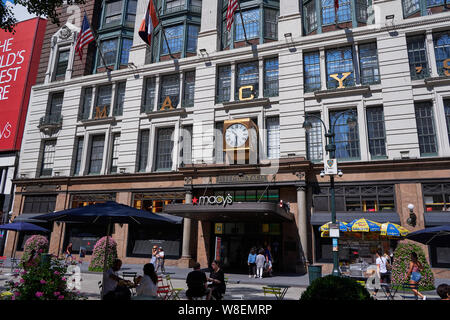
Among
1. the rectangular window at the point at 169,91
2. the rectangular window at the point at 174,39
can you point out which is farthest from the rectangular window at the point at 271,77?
the rectangular window at the point at 174,39

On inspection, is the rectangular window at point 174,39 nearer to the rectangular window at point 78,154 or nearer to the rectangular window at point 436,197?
the rectangular window at point 78,154

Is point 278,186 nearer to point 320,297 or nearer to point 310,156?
point 310,156

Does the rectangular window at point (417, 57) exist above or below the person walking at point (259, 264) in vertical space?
above

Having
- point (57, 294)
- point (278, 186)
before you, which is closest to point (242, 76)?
point (278, 186)

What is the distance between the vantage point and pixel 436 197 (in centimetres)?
1920

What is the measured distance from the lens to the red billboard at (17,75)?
33719 millimetres

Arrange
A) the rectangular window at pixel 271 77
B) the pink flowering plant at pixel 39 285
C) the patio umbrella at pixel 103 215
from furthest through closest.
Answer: the rectangular window at pixel 271 77
the patio umbrella at pixel 103 215
the pink flowering plant at pixel 39 285

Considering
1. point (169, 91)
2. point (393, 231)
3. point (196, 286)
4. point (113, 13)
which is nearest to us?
point (196, 286)

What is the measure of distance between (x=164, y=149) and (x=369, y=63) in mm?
17057

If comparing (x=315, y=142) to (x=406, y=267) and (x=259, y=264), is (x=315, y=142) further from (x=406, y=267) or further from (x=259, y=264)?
(x=406, y=267)

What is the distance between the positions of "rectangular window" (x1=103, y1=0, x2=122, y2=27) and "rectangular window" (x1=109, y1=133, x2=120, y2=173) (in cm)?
1191

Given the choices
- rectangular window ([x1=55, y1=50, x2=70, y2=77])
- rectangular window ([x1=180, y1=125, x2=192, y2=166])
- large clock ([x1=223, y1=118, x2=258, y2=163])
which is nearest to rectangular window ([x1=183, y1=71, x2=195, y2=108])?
rectangular window ([x1=180, y1=125, x2=192, y2=166])

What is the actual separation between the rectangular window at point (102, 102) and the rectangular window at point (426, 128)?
82.2ft

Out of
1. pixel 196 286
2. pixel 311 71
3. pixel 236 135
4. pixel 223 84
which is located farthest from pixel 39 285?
pixel 311 71
